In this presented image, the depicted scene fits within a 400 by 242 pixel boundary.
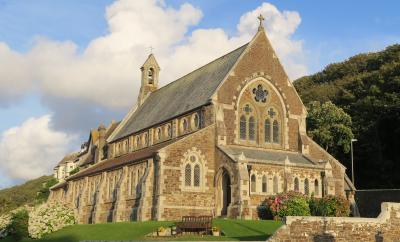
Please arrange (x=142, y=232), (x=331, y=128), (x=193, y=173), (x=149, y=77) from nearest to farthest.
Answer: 1. (x=142, y=232)
2. (x=193, y=173)
3. (x=331, y=128)
4. (x=149, y=77)

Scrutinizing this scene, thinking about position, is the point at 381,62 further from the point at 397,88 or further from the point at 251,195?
the point at 251,195

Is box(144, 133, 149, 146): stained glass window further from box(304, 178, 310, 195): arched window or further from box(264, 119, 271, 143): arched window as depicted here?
box(304, 178, 310, 195): arched window

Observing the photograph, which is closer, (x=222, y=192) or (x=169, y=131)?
(x=222, y=192)

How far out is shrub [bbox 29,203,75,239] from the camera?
36.3m

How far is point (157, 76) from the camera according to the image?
67.5 m

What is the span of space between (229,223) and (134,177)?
13.5m

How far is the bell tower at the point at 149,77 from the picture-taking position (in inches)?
2566

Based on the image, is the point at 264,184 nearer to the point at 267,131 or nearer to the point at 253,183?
the point at 253,183

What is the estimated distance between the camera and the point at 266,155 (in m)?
42.6

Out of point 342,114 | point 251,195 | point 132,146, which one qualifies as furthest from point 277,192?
point 342,114

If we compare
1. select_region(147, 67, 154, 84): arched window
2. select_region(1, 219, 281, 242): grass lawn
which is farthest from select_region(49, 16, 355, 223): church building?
select_region(147, 67, 154, 84): arched window

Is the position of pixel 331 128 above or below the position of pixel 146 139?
above

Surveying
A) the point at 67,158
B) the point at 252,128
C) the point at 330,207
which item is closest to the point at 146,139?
the point at 252,128

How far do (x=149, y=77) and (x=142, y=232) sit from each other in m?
38.8
